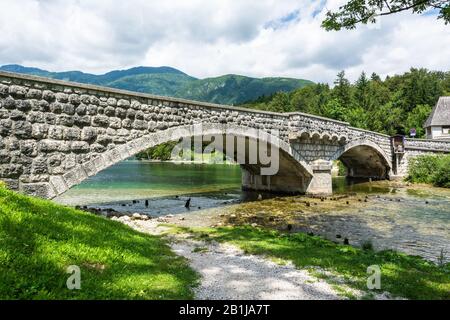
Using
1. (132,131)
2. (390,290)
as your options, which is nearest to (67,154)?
(132,131)

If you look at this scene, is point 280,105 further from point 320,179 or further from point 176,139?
point 176,139

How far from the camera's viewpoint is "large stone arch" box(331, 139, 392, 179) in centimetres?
3647

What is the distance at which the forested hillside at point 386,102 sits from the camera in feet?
224

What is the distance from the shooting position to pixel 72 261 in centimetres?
558

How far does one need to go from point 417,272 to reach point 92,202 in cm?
1966

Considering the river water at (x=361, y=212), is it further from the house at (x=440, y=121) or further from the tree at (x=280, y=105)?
the tree at (x=280, y=105)

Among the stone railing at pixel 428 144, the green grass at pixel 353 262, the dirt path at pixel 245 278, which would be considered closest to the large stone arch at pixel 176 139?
the green grass at pixel 353 262

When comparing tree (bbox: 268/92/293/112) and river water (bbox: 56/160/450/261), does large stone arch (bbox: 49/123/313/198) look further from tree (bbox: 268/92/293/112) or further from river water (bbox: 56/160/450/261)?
tree (bbox: 268/92/293/112)

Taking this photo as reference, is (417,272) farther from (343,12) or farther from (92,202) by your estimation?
(92,202)

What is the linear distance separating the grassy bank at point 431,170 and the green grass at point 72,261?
110 feet

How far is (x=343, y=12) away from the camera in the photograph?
8.63 m

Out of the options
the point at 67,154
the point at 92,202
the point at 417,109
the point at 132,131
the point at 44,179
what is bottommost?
the point at 92,202

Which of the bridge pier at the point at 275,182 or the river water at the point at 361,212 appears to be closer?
the river water at the point at 361,212

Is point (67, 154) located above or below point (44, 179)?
above
